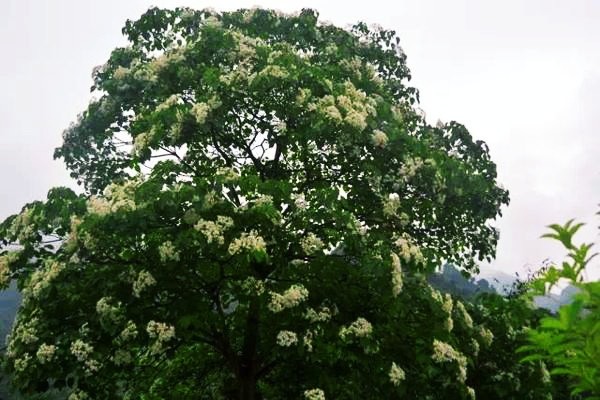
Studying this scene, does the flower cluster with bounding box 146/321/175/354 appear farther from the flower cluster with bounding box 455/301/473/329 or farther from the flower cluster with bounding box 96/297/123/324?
the flower cluster with bounding box 455/301/473/329

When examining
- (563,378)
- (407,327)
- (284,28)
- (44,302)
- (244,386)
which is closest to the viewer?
(44,302)

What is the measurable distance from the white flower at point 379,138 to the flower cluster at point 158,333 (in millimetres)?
5559

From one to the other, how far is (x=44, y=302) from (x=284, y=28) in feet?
33.2

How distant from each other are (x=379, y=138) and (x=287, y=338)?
4584 mm

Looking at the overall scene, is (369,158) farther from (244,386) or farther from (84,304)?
(84,304)

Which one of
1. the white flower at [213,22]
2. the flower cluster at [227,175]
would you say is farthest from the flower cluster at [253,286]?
the white flower at [213,22]

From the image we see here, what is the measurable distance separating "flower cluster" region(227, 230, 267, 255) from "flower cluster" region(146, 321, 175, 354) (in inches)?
71.6

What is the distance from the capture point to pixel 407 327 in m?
11.2

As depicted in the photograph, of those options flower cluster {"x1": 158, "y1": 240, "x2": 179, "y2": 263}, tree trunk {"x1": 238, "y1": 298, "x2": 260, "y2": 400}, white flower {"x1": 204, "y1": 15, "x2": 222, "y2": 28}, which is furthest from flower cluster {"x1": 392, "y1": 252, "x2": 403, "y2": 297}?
white flower {"x1": 204, "y1": 15, "x2": 222, "y2": 28}

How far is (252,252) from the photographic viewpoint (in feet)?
30.9

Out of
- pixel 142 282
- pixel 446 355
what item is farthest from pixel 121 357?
pixel 446 355

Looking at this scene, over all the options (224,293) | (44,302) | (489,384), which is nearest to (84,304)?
(44,302)

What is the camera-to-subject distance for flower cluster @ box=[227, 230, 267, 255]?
9484 millimetres

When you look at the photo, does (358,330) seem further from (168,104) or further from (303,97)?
(168,104)
